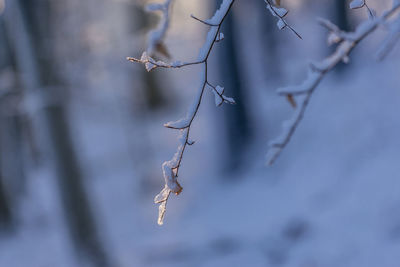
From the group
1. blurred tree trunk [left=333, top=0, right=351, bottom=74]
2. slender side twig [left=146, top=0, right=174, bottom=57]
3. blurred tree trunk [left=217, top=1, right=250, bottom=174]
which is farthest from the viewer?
blurred tree trunk [left=333, top=0, right=351, bottom=74]

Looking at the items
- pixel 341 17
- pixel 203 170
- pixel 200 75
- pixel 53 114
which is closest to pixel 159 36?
pixel 200 75

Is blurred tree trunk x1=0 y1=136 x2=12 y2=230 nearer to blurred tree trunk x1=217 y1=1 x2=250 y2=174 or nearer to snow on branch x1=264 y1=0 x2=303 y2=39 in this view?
blurred tree trunk x1=217 y1=1 x2=250 y2=174

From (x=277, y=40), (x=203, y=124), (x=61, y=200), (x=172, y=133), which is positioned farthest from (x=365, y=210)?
(x=277, y=40)

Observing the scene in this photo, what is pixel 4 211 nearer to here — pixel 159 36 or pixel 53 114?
pixel 53 114

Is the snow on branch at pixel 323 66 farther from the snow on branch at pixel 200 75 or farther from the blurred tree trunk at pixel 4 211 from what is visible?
the blurred tree trunk at pixel 4 211

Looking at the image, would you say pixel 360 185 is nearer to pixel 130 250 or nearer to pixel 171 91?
pixel 130 250

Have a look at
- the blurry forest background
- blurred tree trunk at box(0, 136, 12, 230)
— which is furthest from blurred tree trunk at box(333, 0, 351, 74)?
blurred tree trunk at box(0, 136, 12, 230)

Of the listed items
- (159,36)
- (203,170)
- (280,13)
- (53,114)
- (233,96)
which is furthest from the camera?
(203,170)
